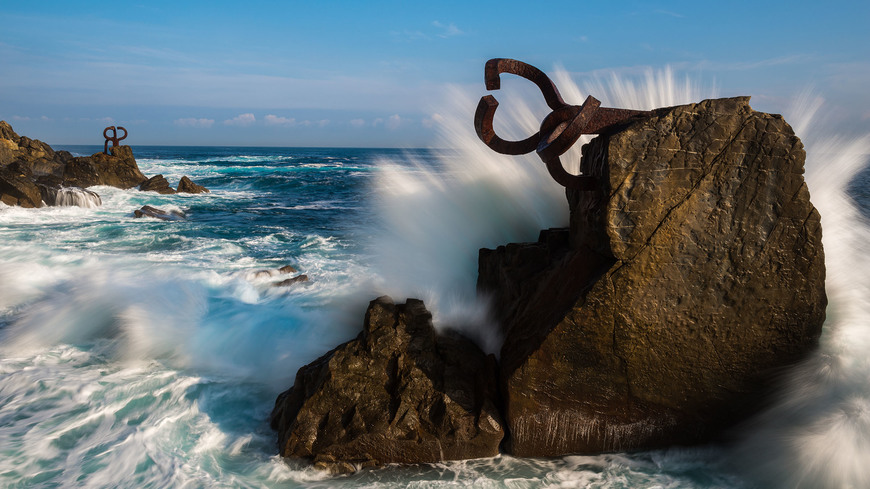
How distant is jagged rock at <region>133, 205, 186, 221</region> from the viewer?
497 inches

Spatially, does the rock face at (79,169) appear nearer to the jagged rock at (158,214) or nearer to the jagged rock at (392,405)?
the jagged rock at (158,214)

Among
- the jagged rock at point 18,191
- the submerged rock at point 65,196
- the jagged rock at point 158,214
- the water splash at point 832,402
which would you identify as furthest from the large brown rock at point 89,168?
the water splash at point 832,402

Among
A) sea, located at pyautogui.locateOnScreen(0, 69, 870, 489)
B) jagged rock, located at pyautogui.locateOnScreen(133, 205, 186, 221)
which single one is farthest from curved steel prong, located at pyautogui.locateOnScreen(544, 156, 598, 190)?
jagged rock, located at pyautogui.locateOnScreen(133, 205, 186, 221)

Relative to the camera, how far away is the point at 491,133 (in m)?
2.51

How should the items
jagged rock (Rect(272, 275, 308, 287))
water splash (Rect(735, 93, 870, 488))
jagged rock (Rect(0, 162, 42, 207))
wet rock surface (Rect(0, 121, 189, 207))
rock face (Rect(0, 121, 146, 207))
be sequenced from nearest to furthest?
water splash (Rect(735, 93, 870, 488)), jagged rock (Rect(272, 275, 308, 287)), jagged rock (Rect(0, 162, 42, 207)), wet rock surface (Rect(0, 121, 189, 207)), rock face (Rect(0, 121, 146, 207))

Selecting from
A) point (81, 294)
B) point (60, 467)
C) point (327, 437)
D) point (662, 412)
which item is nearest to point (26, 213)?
point (81, 294)

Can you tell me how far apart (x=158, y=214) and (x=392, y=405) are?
1222cm

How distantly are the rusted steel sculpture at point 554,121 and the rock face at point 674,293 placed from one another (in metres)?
0.10

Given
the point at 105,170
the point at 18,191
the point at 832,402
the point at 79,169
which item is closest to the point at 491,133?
the point at 832,402

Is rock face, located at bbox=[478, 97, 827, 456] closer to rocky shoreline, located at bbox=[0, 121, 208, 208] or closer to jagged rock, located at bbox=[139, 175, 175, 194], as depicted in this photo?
rocky shoreline, located at bbox=[0, 121, 208, 208]

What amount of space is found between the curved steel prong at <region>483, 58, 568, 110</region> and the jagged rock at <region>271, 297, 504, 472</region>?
1306 millimetres

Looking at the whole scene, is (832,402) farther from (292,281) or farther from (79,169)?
(79,169)

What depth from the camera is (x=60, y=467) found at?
2.73 meters

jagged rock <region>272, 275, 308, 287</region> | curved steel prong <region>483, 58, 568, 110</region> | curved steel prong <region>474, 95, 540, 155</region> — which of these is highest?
curved steel prong <region>483, 58, 568, 110</region>
